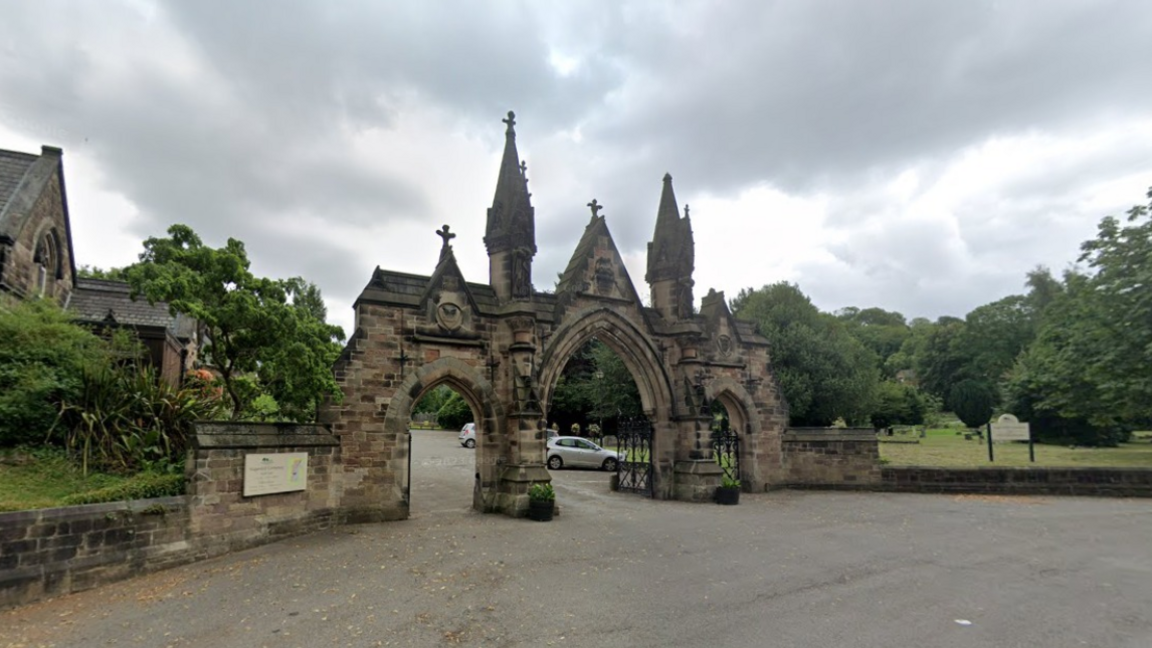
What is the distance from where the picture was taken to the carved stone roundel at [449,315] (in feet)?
44.2

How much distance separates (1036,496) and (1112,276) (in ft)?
26.6

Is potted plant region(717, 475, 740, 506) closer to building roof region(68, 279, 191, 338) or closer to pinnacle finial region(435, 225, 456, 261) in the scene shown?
pinnacle finial region(435, 225, 456, 261)

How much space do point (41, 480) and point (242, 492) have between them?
2.55 metres

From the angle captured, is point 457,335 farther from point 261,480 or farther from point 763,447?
point 763,447

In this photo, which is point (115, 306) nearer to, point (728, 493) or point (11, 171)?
point (11, 171)

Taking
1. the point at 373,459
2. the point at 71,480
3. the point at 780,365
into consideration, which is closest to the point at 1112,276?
the point at 780,365

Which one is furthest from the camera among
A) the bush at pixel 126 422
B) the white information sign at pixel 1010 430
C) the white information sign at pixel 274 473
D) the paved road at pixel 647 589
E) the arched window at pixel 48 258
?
the white information sign at pixel 1010 430

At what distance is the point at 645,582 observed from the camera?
7.88 meters

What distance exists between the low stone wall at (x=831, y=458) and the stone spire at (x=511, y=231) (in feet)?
32.4

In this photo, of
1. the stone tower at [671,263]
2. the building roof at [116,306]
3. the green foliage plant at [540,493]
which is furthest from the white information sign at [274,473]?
the stone tower at [671,263]

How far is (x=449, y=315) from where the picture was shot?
1362 centimetres

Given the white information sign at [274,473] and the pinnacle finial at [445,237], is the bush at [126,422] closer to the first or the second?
the white information sign at [274,473]

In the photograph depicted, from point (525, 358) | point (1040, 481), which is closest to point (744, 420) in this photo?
point (525, 358)

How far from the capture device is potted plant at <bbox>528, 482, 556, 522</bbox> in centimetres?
1261
